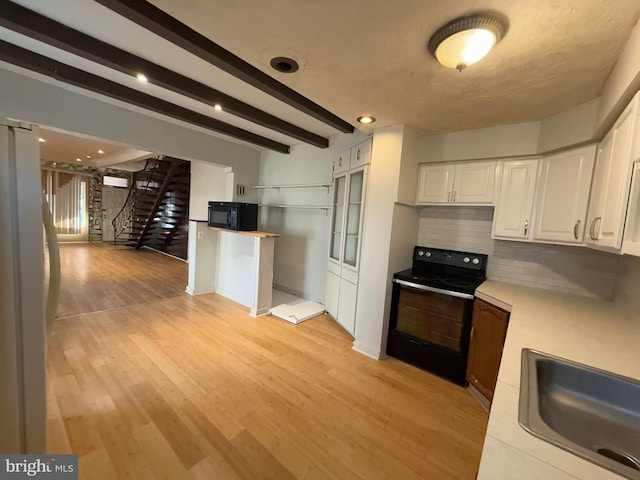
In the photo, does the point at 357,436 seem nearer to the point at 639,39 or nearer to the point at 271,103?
the point at 639,39

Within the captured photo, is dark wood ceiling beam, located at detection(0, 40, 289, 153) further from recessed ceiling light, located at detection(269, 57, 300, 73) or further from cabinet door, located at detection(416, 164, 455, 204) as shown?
cabinet door, located at detection(416, 164, 455, 204)

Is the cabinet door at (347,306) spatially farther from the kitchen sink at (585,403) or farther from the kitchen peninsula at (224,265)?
the kitchen sink at (585,403)

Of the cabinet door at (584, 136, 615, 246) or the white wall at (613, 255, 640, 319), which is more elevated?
the cabinet door at (584, 136, 615, 246)

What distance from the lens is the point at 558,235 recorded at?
2051mm

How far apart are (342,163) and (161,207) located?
266 inches

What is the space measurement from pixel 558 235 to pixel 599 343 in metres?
1.02

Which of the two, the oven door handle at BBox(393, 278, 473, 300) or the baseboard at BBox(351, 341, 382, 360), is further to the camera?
the baseboard at BBox(351, 341, 382, 360)

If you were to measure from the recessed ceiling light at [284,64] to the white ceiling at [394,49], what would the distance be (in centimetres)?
5

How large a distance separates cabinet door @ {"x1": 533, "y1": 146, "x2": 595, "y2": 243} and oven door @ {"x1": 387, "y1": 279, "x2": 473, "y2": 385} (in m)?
0.84

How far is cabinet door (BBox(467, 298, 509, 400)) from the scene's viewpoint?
1.99m

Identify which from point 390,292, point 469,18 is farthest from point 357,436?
point 469,18

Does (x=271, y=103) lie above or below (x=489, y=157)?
above

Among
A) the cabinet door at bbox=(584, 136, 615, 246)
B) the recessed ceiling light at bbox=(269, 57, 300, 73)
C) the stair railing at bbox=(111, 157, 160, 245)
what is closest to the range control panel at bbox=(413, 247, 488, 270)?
the cabinet door at bbox=(584, 136, 615, 246)

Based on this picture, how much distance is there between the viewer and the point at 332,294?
3621mm
